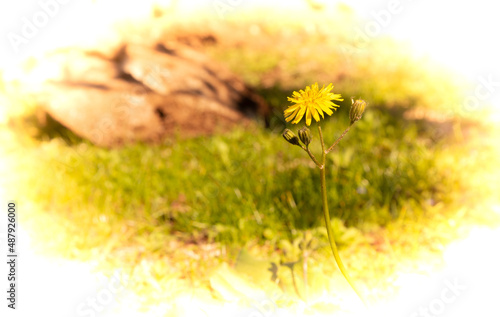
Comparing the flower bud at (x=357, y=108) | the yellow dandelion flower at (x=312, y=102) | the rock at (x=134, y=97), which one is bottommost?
the flower bud at (x=357, y=108)

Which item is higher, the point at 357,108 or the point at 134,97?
the point at 134,97

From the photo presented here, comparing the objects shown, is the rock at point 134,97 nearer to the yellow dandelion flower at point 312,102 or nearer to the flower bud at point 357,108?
the yellow dandelion flower at point 312,102

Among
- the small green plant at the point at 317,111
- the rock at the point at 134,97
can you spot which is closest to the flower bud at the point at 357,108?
the small green plant at the point at 317,111

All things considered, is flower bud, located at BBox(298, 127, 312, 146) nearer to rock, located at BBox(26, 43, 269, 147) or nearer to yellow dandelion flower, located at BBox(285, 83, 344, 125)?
yellow dandelion flower, located at BBox(285, 83, 344, 125)

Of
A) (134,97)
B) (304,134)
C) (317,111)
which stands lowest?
(304,134)

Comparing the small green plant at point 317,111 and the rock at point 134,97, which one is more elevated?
the rock at point 134,97

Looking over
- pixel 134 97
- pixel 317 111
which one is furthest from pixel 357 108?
pixel 134 97

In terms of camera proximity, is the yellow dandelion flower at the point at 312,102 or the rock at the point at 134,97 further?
the rock at the point at 134,97

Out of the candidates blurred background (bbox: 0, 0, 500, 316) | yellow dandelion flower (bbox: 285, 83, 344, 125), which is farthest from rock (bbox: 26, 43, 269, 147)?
yellow dandelion flower (bbox: 285, 83, 344, 125)

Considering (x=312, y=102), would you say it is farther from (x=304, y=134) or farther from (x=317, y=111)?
(x=304, y=134)
